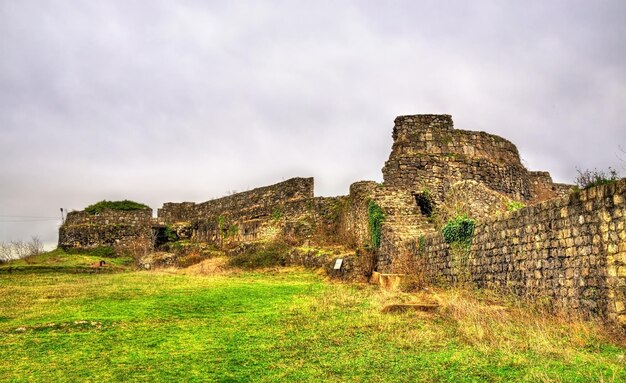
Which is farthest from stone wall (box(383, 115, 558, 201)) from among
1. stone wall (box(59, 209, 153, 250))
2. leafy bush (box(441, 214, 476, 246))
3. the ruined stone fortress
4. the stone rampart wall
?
stone wall (box(59, 209, 153, 250))

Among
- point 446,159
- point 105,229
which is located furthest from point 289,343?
point 105,229

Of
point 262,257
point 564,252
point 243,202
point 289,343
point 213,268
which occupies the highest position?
point 243,202

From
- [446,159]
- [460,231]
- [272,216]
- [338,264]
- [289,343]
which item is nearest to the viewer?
[289,343]

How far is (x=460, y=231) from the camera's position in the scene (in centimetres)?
1216

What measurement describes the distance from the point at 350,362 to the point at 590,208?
170 inches

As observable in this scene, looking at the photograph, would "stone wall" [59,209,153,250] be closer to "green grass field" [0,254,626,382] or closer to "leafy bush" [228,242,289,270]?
"leafy bush" [228,242,289,270]

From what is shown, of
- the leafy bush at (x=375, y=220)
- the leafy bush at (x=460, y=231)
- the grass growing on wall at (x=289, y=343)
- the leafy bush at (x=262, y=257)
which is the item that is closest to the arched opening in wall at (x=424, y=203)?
the leafy bush at (x=375, y=220)

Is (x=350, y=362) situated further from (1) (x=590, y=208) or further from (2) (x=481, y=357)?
(1) (x=590, y=208)

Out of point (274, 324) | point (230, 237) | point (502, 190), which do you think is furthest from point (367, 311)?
point (230, 237)

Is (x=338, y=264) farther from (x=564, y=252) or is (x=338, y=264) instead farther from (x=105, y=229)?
(x=105, y=229)

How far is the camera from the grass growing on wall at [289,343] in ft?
18.1

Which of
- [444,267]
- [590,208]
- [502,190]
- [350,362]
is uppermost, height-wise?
[502,190]

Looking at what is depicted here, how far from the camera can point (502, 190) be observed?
21.4m

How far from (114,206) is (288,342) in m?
31.7
